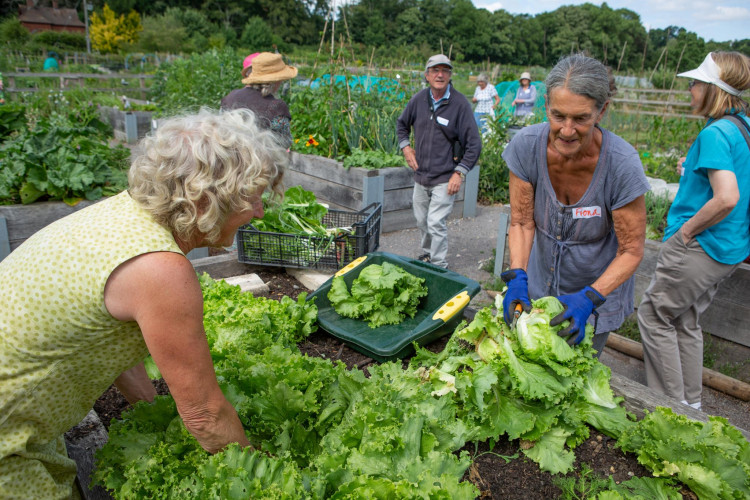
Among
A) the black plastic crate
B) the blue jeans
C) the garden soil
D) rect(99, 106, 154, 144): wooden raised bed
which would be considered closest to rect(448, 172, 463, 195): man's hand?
the blue jeans

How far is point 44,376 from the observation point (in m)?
1.46

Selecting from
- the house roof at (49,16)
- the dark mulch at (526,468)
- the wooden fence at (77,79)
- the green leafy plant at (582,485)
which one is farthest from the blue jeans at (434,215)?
the house roof at (49,16)

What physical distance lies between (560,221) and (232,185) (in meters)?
1.83

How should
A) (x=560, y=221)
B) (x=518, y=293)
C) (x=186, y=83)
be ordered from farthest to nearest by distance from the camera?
(x=186, y=83)
(x=560, y=221)
(x=518, y=293)

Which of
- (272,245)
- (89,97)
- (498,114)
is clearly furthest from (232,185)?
(89,97)

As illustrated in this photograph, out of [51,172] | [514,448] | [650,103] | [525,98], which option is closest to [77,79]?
[525,98]

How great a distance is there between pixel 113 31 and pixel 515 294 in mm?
59788

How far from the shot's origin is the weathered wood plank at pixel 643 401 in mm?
2223

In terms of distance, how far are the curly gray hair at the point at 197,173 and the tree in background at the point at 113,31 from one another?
54805 mm

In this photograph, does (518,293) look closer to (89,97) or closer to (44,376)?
(44,376)

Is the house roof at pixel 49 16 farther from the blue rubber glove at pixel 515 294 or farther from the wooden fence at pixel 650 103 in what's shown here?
the blue rubber glove at pixel 515 294

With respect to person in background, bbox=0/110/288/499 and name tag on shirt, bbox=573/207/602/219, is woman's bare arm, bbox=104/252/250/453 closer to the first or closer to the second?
person in background, bbox=0/110/288/499

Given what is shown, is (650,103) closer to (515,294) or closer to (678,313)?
(678,313)

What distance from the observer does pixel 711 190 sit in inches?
128
